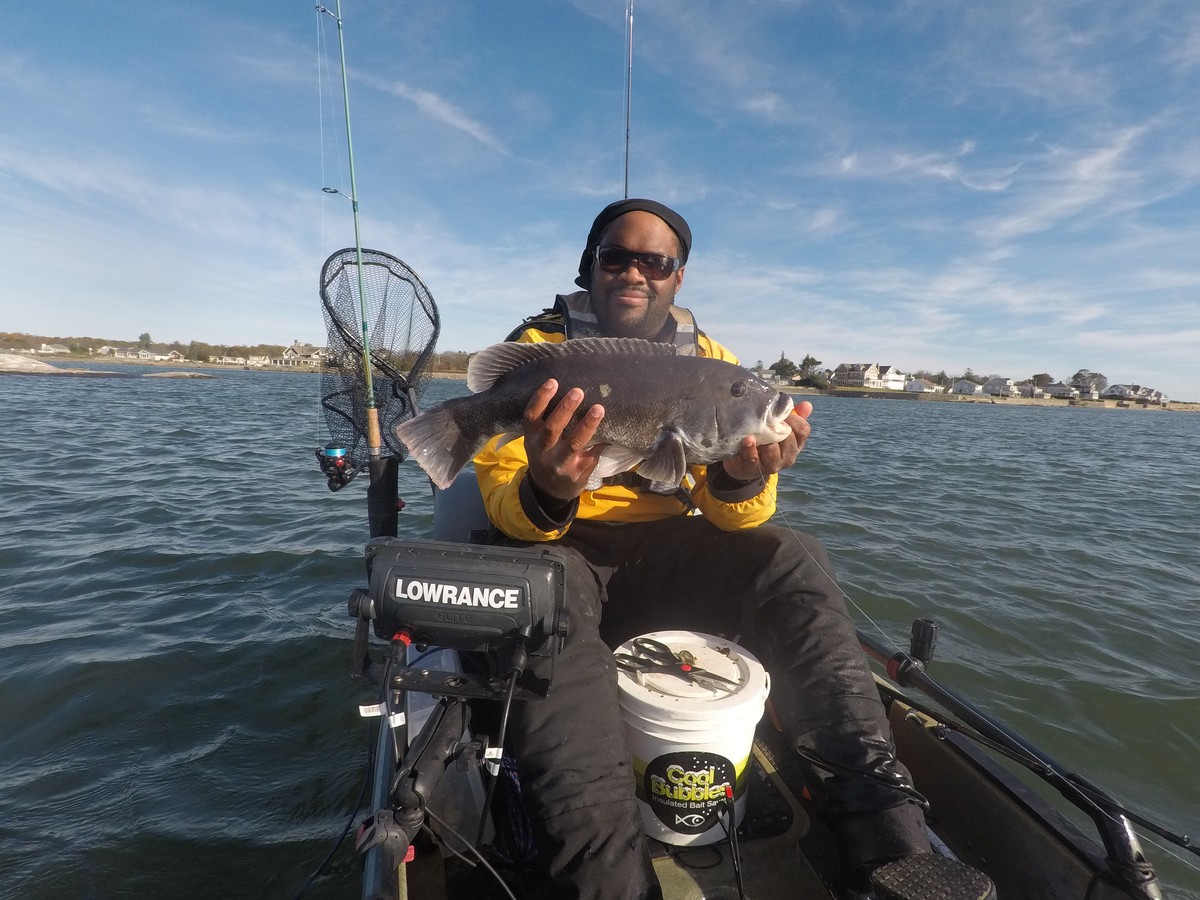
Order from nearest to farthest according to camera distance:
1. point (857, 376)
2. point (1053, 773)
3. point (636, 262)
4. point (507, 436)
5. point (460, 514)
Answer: point (1053, 773), point (507, 436), point (636, 262), point (460, 514), point (857, 376)

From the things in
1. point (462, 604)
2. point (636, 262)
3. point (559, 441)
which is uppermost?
point (636, 262)

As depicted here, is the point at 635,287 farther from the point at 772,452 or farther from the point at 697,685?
the point at 697,685

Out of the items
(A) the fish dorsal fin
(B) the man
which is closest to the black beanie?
(B) the man

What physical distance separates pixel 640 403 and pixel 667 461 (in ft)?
1.12

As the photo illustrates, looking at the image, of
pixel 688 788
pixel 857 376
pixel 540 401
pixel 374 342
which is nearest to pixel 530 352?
pixel 540 401

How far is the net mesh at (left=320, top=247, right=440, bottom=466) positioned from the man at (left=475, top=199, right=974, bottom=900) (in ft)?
9.94

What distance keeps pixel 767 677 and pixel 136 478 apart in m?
Result: 15.4

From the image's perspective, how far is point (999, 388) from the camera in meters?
133

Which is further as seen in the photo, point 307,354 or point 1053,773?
point 307,354

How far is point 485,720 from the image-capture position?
3031 millimetres

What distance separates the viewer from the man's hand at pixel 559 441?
3018 millimetres

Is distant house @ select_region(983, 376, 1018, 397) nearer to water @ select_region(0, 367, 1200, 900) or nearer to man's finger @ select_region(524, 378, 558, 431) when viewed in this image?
water @ select_region(0, 367, 1200, 900)

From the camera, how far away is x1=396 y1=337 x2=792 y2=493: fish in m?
3.11

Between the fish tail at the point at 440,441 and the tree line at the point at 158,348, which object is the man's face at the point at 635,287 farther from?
the tree line at the point at 158,348
